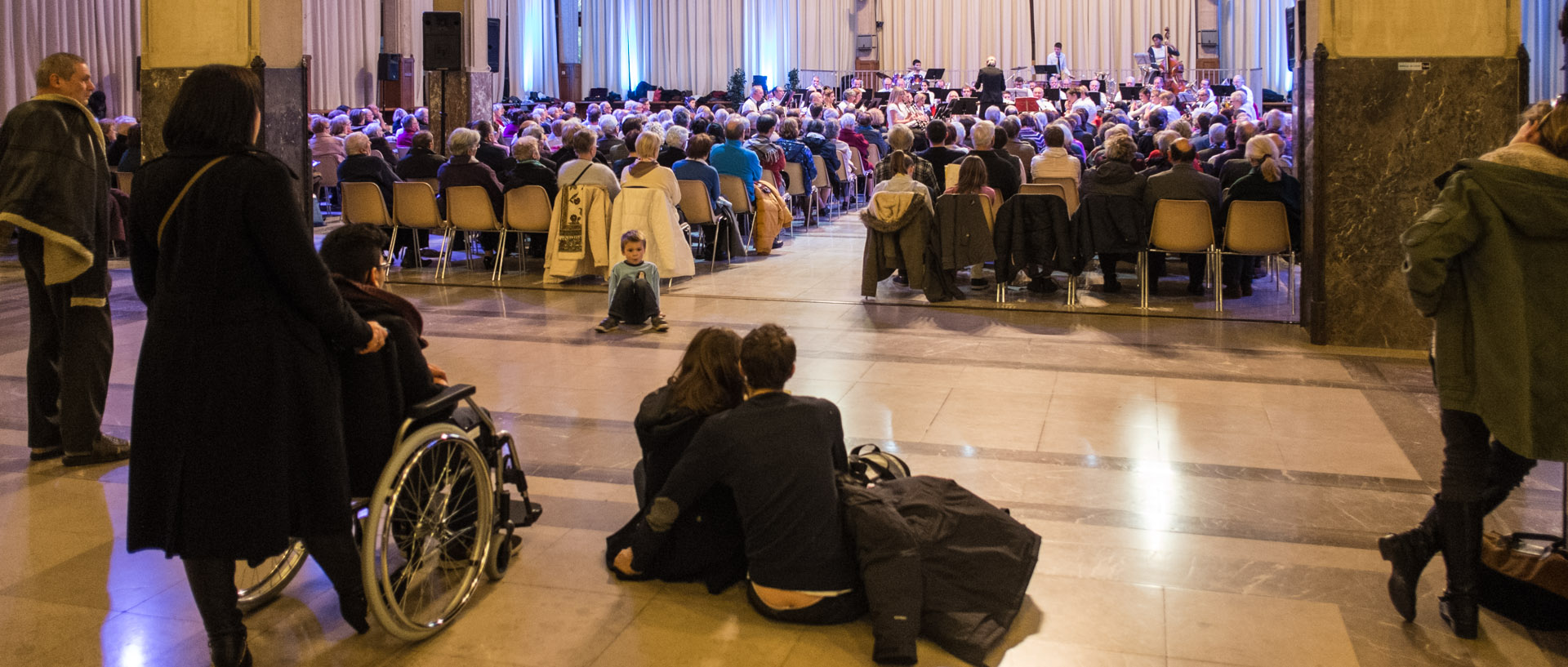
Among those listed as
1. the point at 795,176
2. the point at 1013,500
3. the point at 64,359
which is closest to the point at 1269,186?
the point at 1013,500

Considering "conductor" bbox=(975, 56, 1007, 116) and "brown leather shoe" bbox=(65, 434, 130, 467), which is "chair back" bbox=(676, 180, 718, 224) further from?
"conductor" bbox=(975, 56, 1007, 116)

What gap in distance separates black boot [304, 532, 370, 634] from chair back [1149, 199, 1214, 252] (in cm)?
545

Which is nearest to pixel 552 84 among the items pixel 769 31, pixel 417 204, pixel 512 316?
pixel 769 31

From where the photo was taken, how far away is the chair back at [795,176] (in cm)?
1067

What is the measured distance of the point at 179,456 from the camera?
247 centimetres

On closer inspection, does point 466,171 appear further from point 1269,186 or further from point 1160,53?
point 1160,53

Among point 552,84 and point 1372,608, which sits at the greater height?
point 552,84

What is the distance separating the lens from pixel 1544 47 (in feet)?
38.7

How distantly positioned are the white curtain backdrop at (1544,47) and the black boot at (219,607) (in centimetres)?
1202

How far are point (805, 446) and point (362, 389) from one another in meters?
0.97

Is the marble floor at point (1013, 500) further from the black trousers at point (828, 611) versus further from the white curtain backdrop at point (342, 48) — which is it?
the white curtain backdrop at point (342, 48)

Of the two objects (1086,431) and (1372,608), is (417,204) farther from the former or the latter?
(1372,608)

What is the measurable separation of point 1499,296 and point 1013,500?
155 centimetres

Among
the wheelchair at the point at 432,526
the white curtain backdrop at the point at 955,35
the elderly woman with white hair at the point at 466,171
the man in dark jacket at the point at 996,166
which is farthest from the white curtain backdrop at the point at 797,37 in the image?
the wheelchair at the point at 432,526
